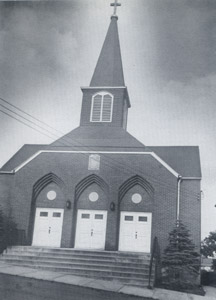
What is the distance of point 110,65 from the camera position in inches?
951

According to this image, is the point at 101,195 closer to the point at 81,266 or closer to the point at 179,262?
the point at 81,266

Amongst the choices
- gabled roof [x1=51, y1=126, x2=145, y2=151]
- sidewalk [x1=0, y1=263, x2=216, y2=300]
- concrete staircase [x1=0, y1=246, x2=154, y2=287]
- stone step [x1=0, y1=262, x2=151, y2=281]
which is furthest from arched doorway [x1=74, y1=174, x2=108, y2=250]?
sidewalk [x1=0, y1=263, x2=216, y2=300]

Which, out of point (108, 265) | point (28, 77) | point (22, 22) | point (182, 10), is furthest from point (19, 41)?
point (108, 265)

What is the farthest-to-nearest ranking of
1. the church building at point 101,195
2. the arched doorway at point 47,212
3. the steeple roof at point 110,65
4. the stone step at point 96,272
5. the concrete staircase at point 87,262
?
the steeple roof at point 110,65 → the arched doorway at point 47,212 → the church building at point 101,195 → the concrete staircase at point 87,262 → the stone step at point 96,272

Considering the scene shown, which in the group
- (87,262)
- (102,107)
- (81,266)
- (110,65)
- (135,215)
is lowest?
(81,266)


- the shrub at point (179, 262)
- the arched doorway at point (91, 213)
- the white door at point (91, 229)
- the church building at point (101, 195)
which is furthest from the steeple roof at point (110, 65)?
the shrub at point (179, 262)

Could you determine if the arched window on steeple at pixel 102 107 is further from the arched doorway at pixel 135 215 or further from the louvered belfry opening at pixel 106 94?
the arched doorway at pixel 135 215

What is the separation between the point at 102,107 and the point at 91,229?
7755 mm

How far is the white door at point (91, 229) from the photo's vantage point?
18688 millimetres

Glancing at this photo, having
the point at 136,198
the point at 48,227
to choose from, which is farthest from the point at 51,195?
the point at 136,198

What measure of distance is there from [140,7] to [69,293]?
8518 mm

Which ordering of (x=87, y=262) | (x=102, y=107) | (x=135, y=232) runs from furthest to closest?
(x=102, y=107) → (x=135, y=232) → (x=87, y=262)

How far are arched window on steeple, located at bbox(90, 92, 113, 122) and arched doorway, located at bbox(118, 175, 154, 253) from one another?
501cm

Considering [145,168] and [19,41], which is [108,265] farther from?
[19,41]
